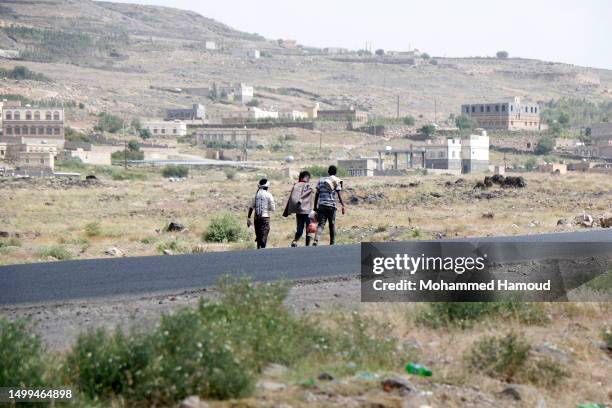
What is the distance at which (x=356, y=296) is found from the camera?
1527 cm

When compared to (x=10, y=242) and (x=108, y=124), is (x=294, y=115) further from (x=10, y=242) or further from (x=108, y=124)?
(x=10, y=242)

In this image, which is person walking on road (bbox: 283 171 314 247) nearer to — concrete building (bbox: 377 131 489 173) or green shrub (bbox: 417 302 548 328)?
green shrub (bbox: 417 302 548 328)

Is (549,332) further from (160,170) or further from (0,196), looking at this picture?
(160,170)

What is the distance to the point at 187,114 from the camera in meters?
184

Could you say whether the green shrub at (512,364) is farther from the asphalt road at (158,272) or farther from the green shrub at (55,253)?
the green shrub at (55,253)

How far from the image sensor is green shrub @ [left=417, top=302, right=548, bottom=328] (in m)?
13.8

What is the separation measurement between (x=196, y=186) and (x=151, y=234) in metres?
38.9

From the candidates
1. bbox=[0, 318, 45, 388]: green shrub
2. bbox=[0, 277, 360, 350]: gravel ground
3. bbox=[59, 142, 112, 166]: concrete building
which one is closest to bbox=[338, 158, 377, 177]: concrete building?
bbox=[59, 142, 112, 166]: concrete building

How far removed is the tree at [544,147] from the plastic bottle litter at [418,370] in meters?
129

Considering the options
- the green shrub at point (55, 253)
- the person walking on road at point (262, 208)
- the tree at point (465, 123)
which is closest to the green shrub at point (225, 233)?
the green shrub at point (55, 253)

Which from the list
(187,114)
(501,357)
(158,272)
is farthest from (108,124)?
(501,357)

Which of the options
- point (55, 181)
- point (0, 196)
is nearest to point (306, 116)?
point (55, 181)

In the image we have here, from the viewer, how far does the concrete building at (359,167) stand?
315ft

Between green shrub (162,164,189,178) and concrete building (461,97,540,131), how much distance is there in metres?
82.4
